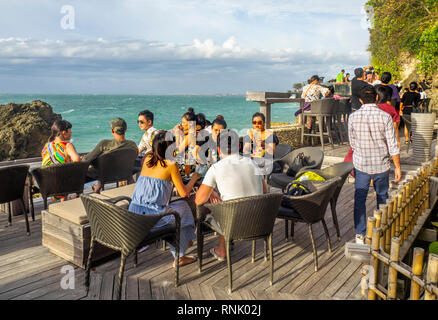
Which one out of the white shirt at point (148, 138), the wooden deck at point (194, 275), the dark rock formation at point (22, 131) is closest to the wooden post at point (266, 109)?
the white shirt at point (148, 138)

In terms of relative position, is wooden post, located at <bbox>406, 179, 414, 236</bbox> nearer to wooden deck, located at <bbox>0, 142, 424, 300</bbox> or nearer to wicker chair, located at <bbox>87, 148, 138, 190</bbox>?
wooden deck, located at <bbox>0, 142, 424, 300</bbox>

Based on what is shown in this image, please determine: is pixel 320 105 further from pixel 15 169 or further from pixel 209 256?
pixel 15 169

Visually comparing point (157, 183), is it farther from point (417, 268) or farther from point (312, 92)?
point (312, 92)

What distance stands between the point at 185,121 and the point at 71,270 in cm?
266

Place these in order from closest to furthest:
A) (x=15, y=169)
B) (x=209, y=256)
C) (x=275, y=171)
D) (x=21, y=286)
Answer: (x=21, y=286) < (x=209, y=256) < (x=15, y=169) < (x=275, y=171)

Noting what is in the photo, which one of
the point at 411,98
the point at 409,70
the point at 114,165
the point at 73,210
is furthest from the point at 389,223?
the point at 409,70

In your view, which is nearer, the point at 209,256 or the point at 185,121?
the point at 209,256

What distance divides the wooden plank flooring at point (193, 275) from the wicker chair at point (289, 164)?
0.95 meters

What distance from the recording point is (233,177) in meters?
3.08

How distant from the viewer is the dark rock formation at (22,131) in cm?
1831

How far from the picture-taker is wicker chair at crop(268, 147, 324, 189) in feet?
15.5

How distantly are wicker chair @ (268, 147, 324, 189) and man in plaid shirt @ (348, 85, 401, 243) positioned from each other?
2.64ft
